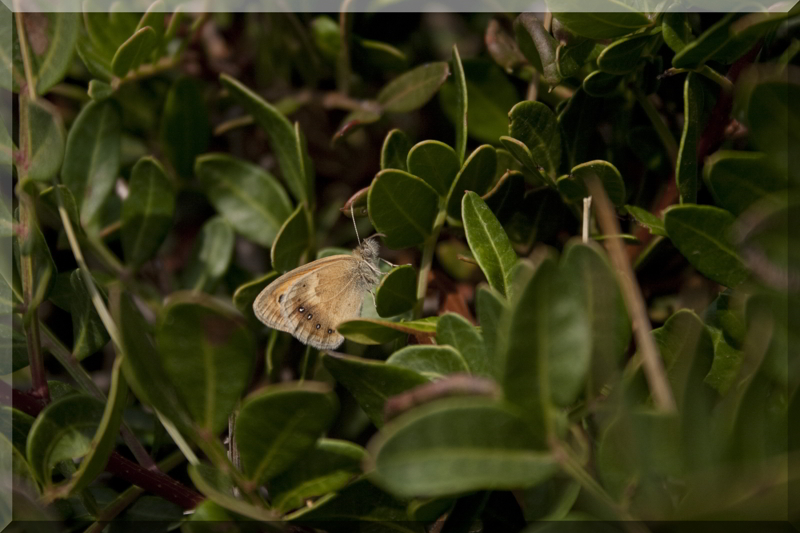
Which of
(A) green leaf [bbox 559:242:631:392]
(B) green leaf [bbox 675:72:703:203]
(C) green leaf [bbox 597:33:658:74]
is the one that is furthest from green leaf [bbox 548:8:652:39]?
(A) green leaf [bbox 559:242:631:392]

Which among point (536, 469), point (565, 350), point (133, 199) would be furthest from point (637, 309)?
point (133, 199)

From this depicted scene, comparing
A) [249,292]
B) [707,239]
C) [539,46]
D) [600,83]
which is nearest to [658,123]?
[600,83]

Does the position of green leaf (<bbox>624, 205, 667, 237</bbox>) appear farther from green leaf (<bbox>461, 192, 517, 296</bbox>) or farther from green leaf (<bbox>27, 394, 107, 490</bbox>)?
green leaf (<bbox>27, 394, 107, 490</bbox>)

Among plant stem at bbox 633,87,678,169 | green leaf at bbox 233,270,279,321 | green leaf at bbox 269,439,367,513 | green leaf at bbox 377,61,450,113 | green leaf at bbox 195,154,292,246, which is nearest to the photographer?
green leaf at bbox 269,439,367,513

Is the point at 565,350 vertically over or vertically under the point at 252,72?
under

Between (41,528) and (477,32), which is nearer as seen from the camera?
(41,528)

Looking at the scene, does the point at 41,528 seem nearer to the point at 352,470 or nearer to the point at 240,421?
the point at 240,421

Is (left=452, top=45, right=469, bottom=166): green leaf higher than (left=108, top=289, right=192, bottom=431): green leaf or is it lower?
higher
